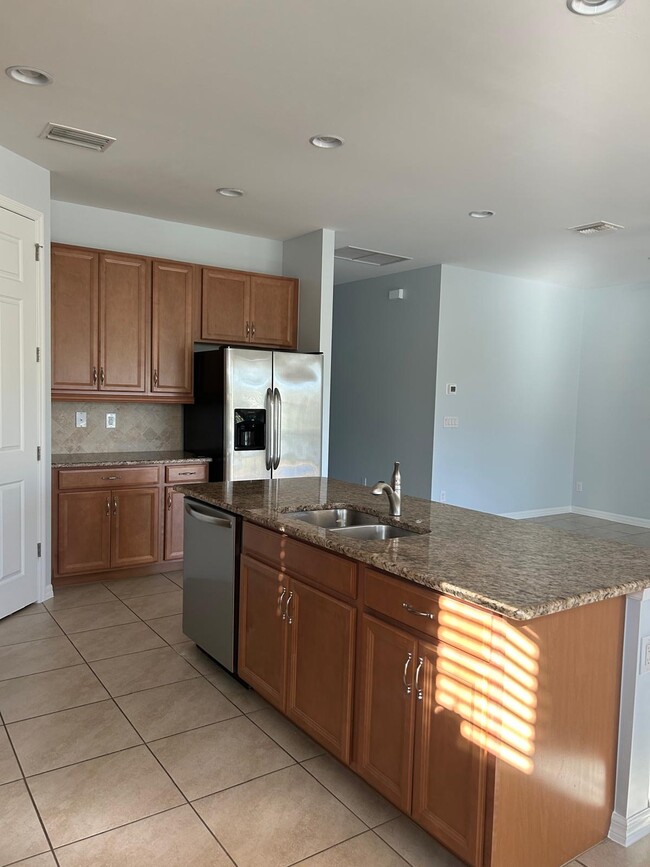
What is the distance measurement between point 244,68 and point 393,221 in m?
2.50

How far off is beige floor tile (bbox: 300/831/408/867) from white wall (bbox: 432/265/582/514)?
4935mm

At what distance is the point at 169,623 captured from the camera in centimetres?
393

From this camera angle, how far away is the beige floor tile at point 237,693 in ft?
9.55

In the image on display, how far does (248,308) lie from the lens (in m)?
5.41

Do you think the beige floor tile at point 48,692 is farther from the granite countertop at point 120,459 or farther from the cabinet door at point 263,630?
the granite countertop at point 120,459

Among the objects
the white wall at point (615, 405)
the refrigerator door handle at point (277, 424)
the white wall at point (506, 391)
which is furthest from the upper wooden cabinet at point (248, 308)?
the white wall at point (615, 405)

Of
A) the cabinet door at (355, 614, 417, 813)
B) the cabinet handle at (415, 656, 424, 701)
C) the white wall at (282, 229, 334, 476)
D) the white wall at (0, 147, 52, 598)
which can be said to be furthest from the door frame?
the cabinet handle at (415, 656, 424, 701)

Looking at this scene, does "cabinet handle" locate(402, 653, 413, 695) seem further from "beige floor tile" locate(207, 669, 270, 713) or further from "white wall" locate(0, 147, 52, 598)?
"white wall" locate(0, 147, 52, 598)

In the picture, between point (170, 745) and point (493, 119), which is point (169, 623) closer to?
point (170, 745)

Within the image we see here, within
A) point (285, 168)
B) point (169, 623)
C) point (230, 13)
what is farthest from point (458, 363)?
point (230, 13)

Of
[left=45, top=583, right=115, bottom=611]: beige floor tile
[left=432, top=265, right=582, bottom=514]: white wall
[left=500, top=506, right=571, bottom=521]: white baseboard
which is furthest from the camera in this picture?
[left=500, top=506, right=571, bottom=521]: white baseboard

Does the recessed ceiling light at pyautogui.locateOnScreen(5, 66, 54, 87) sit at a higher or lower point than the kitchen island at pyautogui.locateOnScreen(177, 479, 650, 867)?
higher

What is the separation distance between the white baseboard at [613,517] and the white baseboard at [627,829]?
5727mm

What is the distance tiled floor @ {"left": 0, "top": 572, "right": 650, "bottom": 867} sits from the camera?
78.0 inches
